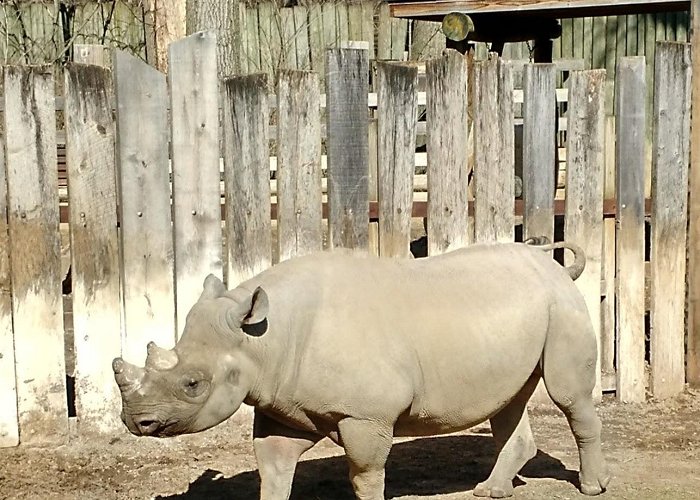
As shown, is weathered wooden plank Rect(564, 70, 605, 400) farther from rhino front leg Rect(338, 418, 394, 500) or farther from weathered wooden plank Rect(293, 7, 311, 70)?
weathered wooden plank Rect(293, 7, 311, 70)

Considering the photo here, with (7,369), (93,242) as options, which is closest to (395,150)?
(93,242)

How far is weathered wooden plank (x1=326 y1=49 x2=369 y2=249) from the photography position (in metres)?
6.06

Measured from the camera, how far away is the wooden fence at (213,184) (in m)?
5.86

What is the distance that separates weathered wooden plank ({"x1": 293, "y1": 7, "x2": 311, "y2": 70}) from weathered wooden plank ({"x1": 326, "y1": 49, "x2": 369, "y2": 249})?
38.6 ft

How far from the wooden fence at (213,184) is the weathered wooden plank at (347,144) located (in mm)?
10

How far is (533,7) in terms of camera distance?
8.15 metres

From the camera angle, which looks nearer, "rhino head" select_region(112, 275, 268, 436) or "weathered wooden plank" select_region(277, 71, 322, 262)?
"rhino head" select_region(112, 275, 268, 436)

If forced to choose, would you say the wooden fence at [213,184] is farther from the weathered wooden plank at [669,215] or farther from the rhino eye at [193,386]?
the rhino eye at [193,386]

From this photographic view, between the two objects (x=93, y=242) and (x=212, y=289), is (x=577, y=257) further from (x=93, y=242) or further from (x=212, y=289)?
(x=93, y=242)

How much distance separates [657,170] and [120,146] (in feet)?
9.96

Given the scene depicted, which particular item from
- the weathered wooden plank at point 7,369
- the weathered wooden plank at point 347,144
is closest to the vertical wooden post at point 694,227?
the weathered wooden plank at point 347,144

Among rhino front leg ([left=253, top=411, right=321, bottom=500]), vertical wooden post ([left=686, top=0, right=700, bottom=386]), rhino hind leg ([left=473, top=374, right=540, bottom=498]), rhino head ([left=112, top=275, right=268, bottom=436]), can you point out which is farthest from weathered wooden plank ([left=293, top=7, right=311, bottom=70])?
rhino head ([left=112, top=275, right=268, bottom=436])

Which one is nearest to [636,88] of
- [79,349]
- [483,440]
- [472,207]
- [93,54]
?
[472,207]

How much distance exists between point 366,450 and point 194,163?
2139 mm
